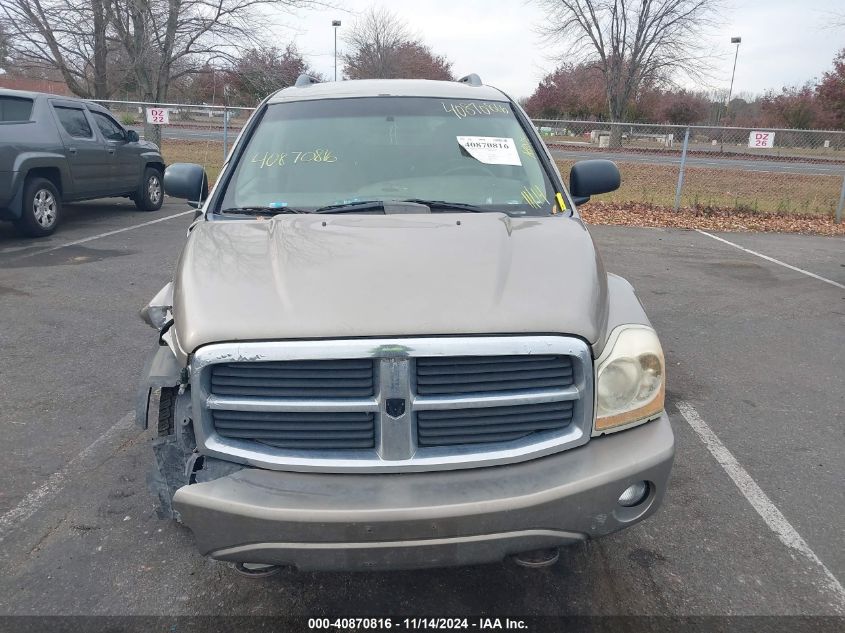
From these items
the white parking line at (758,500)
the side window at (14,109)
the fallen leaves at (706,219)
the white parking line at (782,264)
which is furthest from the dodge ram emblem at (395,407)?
the fallen leaves at (706,219)

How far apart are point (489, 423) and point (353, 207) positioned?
135 centimetres

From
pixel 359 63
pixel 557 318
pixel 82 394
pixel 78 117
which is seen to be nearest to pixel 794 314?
pixel 557 318

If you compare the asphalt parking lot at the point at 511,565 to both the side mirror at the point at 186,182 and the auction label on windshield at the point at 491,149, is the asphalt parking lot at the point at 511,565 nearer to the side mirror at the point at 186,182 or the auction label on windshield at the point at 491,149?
the side mirror at the point at 186,182

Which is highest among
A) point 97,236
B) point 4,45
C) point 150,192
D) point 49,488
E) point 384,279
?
point 4,45

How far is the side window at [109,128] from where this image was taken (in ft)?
34.2

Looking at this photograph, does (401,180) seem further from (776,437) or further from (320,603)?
(776,437)

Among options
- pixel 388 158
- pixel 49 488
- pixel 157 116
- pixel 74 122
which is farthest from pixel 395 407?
pixel 157 116

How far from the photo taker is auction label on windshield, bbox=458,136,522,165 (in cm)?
342

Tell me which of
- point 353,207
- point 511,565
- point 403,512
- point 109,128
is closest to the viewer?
point 403,512

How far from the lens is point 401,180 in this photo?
3275mm

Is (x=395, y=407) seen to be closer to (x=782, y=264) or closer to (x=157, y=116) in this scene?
(x=782, y=264)

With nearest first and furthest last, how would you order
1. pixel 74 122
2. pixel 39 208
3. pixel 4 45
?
pixel 39 208
pixel 74 122
pixel 4 45

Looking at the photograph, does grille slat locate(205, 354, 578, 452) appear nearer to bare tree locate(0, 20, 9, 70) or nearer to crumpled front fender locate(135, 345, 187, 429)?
crumpled front fender locate(135, 345, 187, 429)

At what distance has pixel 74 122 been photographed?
983 centimetres
